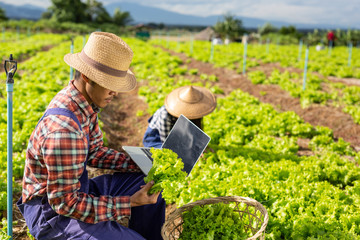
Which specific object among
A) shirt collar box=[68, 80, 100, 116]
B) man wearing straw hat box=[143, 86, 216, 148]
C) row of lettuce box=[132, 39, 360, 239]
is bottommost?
row of lettuce box=[132, 39, 360, 239]

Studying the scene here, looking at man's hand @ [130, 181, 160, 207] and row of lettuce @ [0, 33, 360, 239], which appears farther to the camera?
row of lettuce @ [0, 33, 360, 239]

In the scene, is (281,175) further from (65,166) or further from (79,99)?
(65,166)

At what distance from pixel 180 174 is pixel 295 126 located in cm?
535

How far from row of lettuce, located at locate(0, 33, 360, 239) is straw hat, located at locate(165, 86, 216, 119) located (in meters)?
0.93

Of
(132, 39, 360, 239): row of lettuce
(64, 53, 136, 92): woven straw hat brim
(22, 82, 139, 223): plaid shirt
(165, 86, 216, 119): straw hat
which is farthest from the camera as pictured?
(165, 86, 216, 119): straw hat

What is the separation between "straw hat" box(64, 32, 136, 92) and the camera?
276cm

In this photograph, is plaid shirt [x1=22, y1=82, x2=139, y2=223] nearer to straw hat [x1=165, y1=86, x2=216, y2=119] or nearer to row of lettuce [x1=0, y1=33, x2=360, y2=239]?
row of lettuce [x1=0, y1=33, x2=360, y2=239]

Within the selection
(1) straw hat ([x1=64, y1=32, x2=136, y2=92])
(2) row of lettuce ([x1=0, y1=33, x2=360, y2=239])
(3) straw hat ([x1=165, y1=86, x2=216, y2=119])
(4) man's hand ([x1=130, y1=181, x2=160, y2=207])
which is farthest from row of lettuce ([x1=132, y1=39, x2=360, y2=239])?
(1) straw hat ([x1=64, y1=32, x2=136, y2=92])

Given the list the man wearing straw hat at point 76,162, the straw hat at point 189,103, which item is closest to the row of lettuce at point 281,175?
the man wearing straw hat at point 76,162

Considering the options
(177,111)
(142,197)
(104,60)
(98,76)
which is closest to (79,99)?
(98,76)

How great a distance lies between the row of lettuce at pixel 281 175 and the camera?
3678 millimetres

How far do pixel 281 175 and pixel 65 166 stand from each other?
11.3 feet

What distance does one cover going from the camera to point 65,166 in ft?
8.13

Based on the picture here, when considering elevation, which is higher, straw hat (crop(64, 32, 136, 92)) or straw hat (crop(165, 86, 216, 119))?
straw hat (crop(64, 32, 136, 92))
